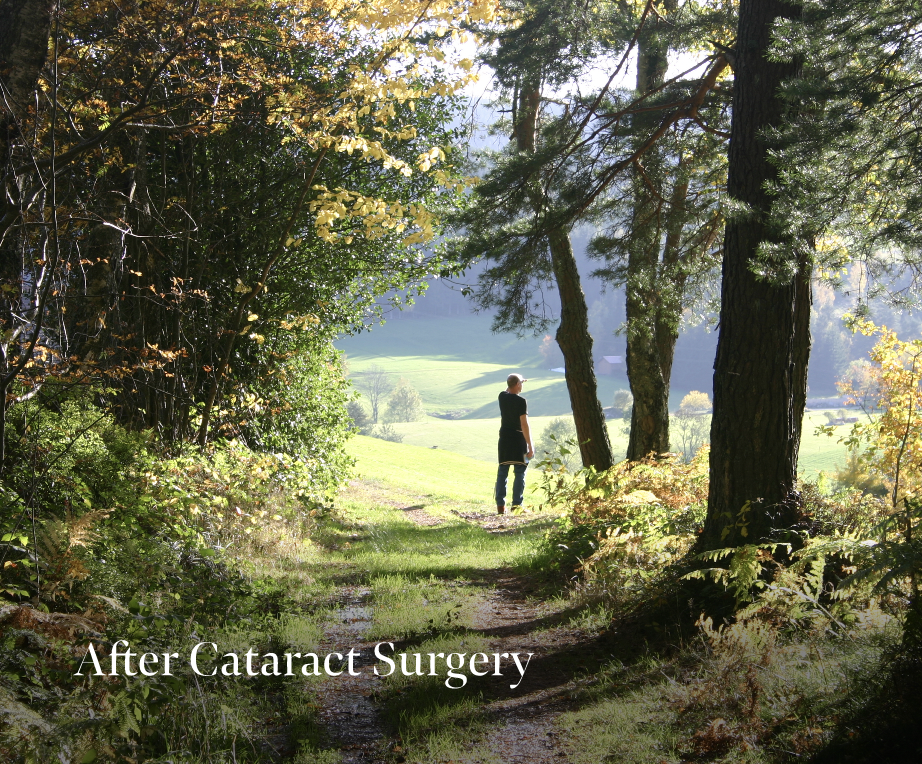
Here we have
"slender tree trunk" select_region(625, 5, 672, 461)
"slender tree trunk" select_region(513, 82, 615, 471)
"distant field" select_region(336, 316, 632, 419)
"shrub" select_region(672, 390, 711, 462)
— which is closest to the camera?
"slender tree trunk" select_region(625, 5, 672, 461)

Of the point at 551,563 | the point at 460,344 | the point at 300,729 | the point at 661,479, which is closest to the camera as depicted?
the point at 300,729

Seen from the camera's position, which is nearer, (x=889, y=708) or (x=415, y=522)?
(x=889, y=708)

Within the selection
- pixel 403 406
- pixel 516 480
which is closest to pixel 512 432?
pixel 516 480

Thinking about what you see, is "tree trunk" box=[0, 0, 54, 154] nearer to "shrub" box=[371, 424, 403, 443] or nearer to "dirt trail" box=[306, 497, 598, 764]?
"dirt trail" box=[306, 497, 598, 764]

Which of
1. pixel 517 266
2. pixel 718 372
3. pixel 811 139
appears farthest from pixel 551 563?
pixel 811 139

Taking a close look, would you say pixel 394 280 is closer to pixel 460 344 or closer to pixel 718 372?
pixel 718 372

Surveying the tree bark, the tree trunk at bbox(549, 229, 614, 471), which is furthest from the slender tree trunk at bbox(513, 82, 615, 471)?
the tree bark

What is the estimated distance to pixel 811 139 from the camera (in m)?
4.17

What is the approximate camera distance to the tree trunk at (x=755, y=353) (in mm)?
4367

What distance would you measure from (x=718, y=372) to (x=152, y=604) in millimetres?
3851

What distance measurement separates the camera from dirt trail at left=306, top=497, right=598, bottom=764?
293 centimetres

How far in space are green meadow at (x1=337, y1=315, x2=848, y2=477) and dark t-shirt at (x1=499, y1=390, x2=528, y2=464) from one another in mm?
83619

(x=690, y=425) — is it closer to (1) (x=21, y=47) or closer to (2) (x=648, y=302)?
(2) (x=648, y=302)

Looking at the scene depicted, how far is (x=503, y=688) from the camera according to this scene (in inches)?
141
